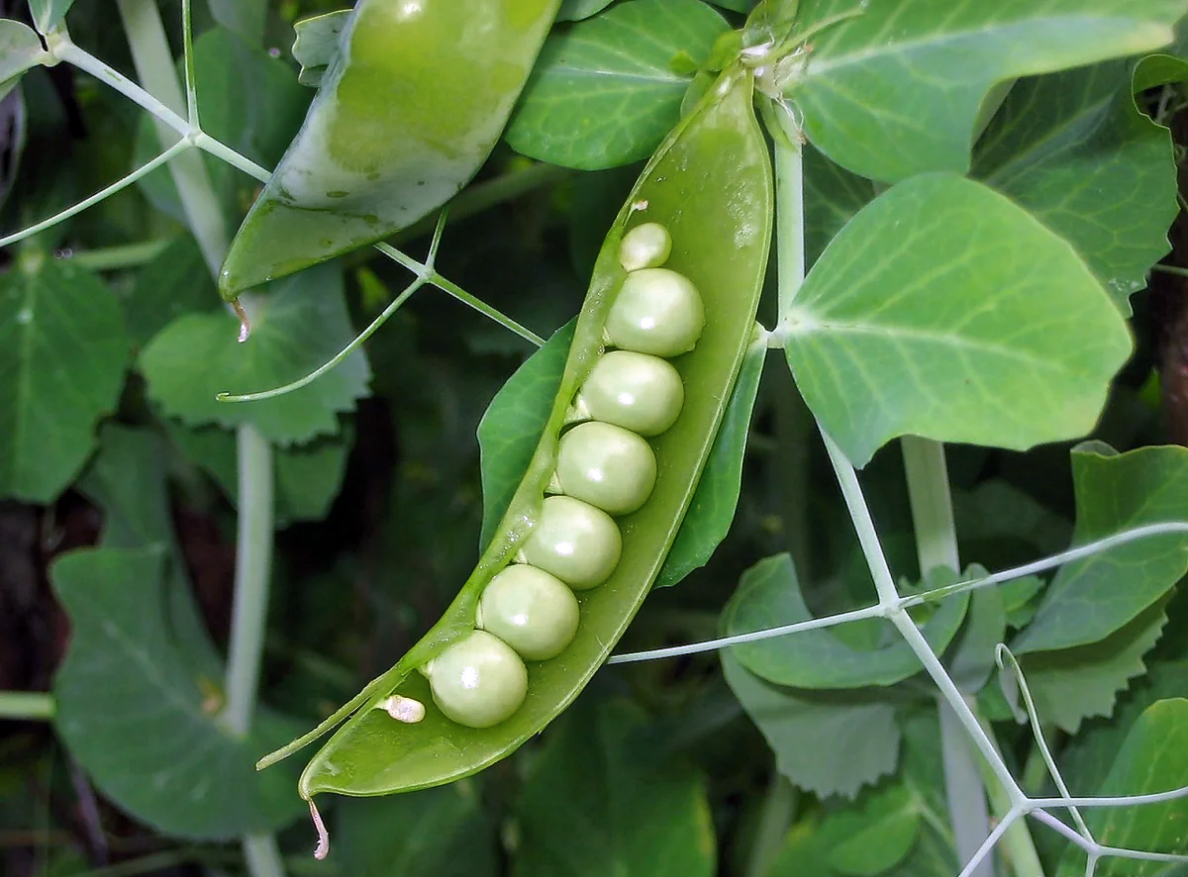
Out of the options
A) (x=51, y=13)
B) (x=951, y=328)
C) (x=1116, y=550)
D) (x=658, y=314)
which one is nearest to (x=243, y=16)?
(x=51, y=13)

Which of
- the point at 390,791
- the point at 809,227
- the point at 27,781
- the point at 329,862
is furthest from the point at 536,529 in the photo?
the point at 27,781

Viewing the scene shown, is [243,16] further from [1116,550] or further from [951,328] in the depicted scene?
[1116,550]

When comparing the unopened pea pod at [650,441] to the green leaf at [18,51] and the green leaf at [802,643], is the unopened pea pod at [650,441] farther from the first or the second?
the green leaf at [18,51]

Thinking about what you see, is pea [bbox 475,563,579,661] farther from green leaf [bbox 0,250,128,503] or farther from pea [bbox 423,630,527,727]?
green leaf [bbox 0,250,128,503]

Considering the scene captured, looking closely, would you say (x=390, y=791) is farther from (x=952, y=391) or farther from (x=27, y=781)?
(x=27, y=781)

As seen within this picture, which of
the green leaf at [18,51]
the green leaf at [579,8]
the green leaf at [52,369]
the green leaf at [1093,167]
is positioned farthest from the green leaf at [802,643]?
the green leaf at [52,369]
